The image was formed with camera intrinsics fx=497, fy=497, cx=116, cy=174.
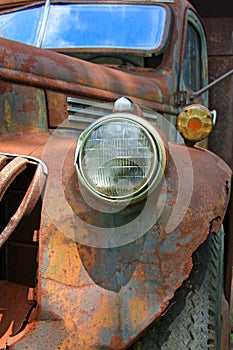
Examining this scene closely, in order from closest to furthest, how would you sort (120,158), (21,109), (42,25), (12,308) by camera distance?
(120,158)
(12,308)
(21,109)
(42,25)

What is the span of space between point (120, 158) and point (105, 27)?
187cm

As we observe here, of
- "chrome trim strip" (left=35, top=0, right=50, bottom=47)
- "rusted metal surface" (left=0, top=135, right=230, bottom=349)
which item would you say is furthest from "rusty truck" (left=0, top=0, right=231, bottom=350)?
"chrome trim strip" (left=35, top=0, right=50, bottom=47)

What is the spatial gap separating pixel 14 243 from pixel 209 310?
2.56ft

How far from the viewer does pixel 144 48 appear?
3.19 meters

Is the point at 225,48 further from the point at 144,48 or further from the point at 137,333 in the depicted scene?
the point at 137,333

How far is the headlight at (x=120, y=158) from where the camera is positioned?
5.32 ft

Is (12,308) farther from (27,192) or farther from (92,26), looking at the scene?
(92,26)

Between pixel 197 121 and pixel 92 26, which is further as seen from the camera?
pixel 92 26

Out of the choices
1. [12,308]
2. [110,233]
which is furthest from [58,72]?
[12,308]

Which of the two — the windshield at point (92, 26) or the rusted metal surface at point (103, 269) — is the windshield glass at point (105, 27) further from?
the rusted metal surface at point (103, 269)

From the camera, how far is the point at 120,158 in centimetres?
162

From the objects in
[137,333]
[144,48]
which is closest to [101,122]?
[137,333]

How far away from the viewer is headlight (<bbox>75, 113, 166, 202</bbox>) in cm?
162

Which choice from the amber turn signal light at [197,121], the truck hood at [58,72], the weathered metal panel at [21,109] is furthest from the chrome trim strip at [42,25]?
the amber turn signal light at [197,121]
